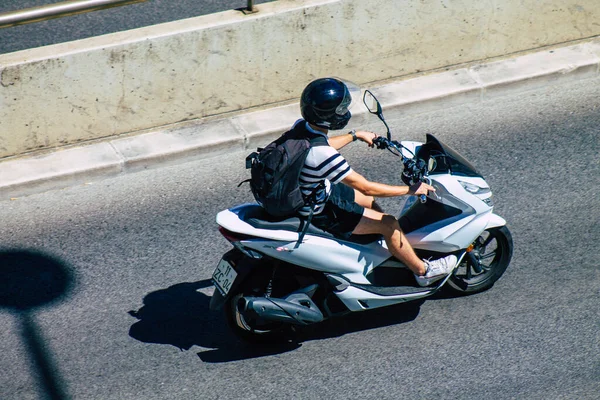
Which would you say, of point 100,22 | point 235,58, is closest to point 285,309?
point 235,58

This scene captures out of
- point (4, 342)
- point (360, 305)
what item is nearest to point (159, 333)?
point (4, 342)

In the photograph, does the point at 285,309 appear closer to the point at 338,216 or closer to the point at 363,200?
the point at 338,216

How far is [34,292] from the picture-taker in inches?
240

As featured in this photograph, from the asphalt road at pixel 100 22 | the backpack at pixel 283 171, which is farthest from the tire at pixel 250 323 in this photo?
the asphalt road at pixel 100 22

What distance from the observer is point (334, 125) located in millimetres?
5168

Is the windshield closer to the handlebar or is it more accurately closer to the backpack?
the handlebar

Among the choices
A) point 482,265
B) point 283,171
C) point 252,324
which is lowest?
point 252,324

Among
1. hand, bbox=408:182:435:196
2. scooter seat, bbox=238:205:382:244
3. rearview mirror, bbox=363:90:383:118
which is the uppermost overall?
rearview mirror, bbox=363:90:383:118

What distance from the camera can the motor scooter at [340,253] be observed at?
523 cm

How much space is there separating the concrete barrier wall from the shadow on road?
143 centimetres

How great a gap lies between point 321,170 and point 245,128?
2.88 m

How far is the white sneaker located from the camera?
561 cm

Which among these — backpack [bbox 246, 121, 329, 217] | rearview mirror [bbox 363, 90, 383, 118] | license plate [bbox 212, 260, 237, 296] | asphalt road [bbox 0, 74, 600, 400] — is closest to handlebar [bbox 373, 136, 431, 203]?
rearview mirror [bbox 363, 90, 383, 118]

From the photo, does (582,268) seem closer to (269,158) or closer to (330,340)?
(330,340)
